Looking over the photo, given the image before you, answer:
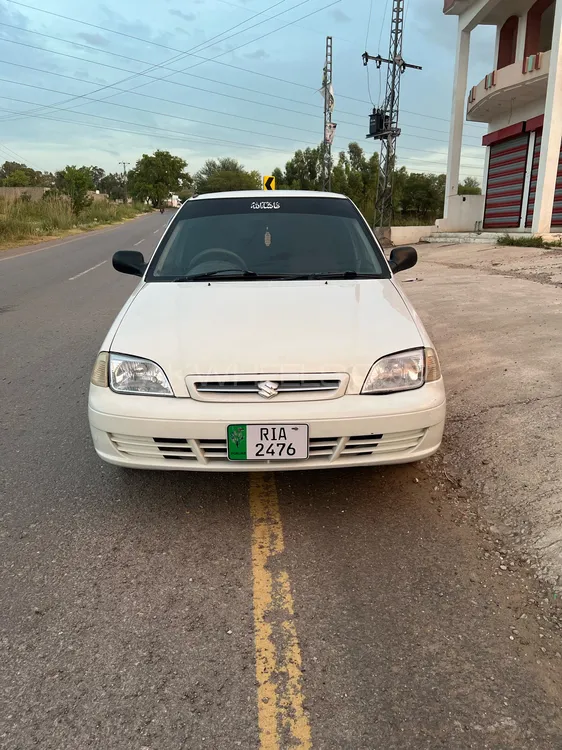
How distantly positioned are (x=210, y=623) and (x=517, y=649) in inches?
45.7

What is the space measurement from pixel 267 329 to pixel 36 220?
96.2ft

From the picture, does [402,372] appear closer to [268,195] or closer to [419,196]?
[268,195]

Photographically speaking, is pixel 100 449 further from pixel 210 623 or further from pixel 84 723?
pixel 84 723

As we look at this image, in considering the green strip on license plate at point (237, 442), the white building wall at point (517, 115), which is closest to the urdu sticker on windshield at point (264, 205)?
the green strip on license plate at point (237, 442)

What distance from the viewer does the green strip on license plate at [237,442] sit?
105 inches

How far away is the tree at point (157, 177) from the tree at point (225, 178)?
1018 cm

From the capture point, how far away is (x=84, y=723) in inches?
71.3

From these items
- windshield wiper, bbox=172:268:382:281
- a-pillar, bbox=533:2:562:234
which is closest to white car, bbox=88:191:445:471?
windshield wiper, bbox=172:268:382:281

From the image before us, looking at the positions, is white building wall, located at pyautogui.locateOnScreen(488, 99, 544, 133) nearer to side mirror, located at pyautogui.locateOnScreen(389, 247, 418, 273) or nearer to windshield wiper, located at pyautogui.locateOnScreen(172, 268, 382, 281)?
side mirror, located at pyautogui.locateOnScreen(389, 247, 418, 273)

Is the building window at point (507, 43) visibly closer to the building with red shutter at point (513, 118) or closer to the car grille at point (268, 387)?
the building with red shutter at point (513, 118)

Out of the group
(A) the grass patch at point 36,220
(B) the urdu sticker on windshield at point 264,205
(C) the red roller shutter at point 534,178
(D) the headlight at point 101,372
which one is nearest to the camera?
(D) the headlight at point 101,372

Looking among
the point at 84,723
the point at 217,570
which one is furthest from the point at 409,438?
the point at 84,723

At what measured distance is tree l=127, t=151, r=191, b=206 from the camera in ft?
355

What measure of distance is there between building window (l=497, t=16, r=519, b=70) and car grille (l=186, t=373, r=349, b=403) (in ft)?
71.7
